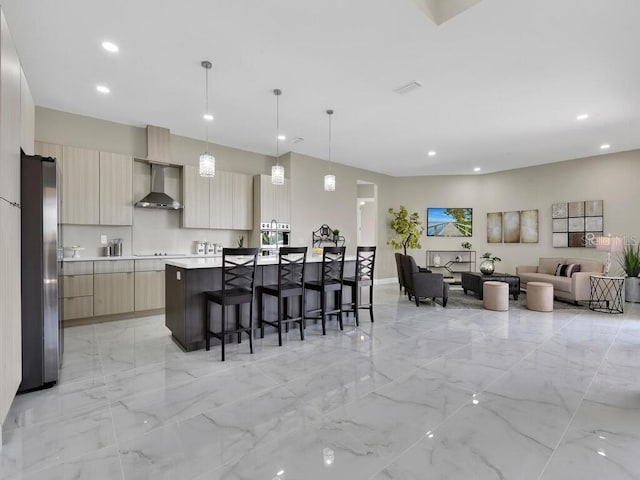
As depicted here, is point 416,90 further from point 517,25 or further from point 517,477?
point 517,477

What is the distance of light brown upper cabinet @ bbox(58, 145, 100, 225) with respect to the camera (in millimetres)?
4414

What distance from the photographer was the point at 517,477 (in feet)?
5.20

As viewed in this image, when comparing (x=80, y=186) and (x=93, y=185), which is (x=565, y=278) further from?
(x=80, y=186)

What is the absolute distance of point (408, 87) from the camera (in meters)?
3.89

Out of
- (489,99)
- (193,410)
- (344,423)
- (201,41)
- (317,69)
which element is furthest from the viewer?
(489,99)

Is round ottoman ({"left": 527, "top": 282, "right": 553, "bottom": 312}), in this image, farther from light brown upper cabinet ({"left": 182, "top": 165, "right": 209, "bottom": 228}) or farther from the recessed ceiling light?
the recessed ceiling light

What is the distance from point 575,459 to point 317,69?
151 inches

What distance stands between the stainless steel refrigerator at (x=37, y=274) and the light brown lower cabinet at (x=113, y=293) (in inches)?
83.1

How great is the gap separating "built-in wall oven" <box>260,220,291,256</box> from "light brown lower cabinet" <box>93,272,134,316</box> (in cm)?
228

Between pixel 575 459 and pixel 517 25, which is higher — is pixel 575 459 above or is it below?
below

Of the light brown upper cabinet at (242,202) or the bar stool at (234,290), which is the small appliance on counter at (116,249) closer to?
the light brown upper cabinet at (242,202)

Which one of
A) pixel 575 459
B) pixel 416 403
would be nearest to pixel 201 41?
pixel 416 403

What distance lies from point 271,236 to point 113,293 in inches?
111

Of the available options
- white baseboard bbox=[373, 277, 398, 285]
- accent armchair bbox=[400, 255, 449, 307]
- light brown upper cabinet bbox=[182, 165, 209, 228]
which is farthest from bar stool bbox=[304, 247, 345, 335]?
white baseboard bbox=[373, 277, 398, 285]
